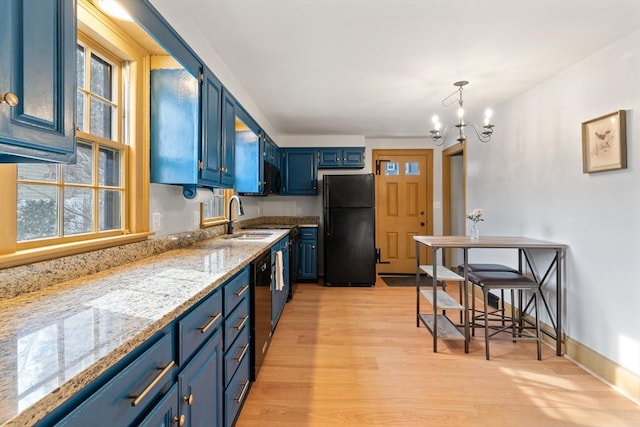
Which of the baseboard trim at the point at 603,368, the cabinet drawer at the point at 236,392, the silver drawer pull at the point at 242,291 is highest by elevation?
the silver drawer pull at the point at 242,291

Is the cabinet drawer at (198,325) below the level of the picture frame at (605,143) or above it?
below

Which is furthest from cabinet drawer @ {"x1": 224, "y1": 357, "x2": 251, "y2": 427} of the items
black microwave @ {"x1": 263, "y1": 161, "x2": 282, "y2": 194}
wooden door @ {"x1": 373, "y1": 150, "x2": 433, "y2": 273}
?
wooden door @ {"x1": 373, "y1": 150, "x2": 433, "y2": 273}

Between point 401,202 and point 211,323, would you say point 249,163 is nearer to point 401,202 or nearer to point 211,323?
point 211,323

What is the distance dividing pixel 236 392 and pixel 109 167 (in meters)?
1.38

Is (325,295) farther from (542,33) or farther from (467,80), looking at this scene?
(542,33)

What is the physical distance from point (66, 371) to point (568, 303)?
315cm

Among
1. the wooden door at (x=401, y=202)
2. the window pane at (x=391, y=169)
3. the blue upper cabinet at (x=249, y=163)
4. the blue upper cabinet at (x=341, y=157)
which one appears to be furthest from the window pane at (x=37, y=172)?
the window pane at (x=391, y=169)

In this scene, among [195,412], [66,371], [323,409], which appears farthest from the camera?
[323,409]

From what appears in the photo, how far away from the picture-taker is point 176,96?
6.14 ft

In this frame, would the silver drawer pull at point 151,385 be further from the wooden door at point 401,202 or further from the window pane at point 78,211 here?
the wooden door at point 401,202

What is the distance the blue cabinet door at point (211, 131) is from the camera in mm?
1941

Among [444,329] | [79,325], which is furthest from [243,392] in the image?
[444,329]

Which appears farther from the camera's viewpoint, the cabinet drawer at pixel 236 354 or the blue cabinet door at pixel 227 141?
the blue cabinet door at pixel 227 141

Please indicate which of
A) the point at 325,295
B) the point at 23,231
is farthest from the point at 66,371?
the point at 325,295
